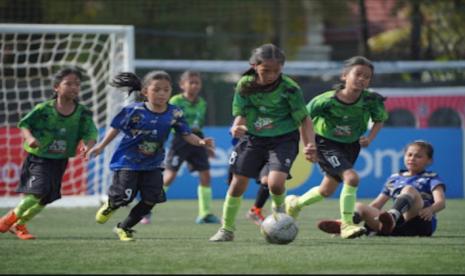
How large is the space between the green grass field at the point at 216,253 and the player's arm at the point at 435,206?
228 mm

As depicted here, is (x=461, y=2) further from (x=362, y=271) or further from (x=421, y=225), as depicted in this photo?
(x=362, y=271)

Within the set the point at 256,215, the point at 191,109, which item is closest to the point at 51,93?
the point at 191,109

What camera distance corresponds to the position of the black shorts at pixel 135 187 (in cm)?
908

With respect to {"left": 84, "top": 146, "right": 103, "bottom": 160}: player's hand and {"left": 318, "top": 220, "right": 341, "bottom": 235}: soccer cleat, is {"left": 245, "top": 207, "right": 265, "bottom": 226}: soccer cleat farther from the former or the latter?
{"left": 84, "top": 146, "right": 103, "bottom": 160}: player's hand

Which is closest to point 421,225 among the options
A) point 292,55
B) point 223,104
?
point 223,104

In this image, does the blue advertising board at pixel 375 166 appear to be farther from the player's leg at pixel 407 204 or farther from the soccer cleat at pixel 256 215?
the player's leg at pixel 407 204

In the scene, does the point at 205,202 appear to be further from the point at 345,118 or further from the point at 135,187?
the point at 135,187

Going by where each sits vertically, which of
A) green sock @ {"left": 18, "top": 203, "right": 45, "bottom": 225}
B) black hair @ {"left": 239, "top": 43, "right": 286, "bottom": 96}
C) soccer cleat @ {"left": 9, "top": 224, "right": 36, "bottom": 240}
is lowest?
soccer cleat @ {"left": 9, "top": 224, "right": 36, "bottom": 240}

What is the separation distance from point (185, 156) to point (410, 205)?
4506 millimetres

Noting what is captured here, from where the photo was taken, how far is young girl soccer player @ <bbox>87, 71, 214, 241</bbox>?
29.9 feet

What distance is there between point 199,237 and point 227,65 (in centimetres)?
1181

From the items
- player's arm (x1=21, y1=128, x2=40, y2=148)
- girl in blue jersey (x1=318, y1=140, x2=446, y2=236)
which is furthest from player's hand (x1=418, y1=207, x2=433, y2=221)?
player's arm (x1=21, y1=128, x2=40, y2=148)

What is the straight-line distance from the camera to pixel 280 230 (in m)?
8.34

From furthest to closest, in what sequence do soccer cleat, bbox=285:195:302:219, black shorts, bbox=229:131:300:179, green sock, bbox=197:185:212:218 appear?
green sock, bbox=197:185:212:218 → soccer cleat, bbox=285:195:302:219 → black shorts, bbox=229:131:300:179
